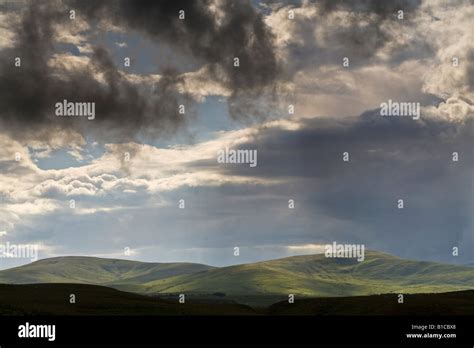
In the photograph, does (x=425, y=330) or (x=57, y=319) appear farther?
(x=425, y=330)

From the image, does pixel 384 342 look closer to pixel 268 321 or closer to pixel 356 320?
pixel 356 320

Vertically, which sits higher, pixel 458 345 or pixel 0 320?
pixel 0 320

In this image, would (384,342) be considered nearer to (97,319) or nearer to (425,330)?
(425,330)

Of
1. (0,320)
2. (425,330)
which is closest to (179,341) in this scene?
(0,320)

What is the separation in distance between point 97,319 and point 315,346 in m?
27.1

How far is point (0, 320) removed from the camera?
2960 inches

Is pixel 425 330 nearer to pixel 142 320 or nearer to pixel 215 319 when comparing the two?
pixel 215 319

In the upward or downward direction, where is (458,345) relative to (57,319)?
downward

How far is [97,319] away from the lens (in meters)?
76.1

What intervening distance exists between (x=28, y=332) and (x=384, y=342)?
146ft

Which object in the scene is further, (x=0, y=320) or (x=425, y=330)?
(x=425, y=330)

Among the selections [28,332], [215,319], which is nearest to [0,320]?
[28,332]

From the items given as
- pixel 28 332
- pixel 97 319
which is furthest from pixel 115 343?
pixel 28 332

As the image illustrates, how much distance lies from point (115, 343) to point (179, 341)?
311 inches
